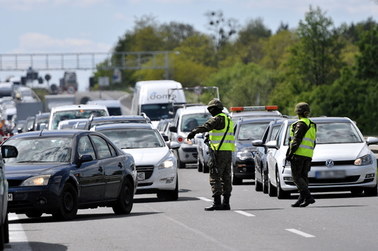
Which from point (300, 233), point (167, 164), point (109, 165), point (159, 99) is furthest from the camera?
point (159, 99)

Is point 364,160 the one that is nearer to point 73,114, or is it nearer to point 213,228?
point 213,228

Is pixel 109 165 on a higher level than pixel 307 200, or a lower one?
higher

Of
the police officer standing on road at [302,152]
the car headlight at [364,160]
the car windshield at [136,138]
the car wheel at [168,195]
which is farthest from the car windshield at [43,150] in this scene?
the car headlight at [364,160]

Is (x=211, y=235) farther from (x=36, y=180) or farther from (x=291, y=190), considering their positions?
(x=291, y=190)

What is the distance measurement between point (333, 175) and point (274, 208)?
2256mm

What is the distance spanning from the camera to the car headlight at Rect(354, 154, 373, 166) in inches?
872

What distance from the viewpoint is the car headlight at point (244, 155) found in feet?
95.9

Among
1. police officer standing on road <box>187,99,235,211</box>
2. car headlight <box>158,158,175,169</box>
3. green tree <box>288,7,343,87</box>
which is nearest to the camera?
police officer standing on road <box>187,99,235,211</box>

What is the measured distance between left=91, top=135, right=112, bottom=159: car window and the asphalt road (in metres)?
0.94

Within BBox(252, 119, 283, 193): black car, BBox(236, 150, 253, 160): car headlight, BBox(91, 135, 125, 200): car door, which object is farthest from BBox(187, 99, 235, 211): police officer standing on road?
BBox(236, 150, 253, 160): car headlight

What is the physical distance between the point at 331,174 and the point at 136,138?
4158mm

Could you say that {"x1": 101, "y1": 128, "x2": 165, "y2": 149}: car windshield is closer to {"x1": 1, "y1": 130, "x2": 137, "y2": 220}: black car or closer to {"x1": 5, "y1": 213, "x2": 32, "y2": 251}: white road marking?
{"x1": 1, "y1": 130, "x2": 137, "y2": 220}: black car

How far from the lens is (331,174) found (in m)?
22.0

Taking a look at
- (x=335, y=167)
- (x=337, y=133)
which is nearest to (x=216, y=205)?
(x=335, y=167)
